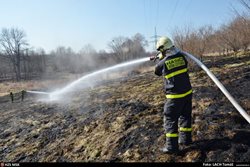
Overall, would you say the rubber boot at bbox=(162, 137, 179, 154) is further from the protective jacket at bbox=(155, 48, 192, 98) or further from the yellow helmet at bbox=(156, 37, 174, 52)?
the yellow helmet at bbox=(156, 37, 174, 52)

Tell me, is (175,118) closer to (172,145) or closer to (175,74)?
(172,145)

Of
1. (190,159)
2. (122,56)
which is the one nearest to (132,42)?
(122,56)

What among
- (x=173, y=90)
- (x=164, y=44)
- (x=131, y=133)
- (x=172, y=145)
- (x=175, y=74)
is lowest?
(x=131, y=133)

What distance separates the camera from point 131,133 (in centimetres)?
543

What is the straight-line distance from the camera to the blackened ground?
420 cm

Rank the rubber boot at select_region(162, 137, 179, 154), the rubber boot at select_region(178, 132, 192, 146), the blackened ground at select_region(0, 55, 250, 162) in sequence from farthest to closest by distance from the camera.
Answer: the rubber boot at select_region(178, 132, 192, 146)
the blackened ground at select_region(0, 55, 250, 162)
the rubber boot at select_region(162, 137, 179, 154)

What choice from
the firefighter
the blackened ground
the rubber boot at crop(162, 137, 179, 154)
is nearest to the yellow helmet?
the firefighter

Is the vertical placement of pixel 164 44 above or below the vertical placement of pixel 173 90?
above

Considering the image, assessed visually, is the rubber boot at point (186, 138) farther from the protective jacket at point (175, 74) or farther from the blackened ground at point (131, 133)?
the protective jacket at point (175, 74)

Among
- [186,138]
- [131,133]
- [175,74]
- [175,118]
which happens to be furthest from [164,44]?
[131,133]

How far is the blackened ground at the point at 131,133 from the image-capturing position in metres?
4.20

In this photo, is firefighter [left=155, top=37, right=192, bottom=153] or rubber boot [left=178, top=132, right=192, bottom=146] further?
rubber boot [left=178, top=132, right=192, bottom=146]

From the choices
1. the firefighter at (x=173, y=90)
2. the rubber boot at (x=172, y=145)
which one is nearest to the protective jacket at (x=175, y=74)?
the firefighter at (x=173, y=90)

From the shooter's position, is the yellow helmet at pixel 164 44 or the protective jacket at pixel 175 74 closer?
the protective jacket at pixel 175 74
